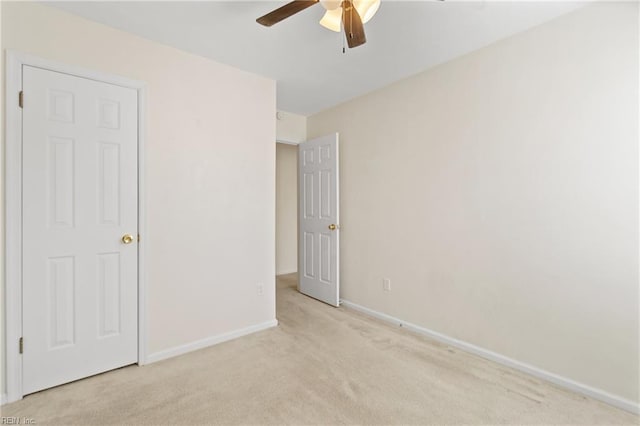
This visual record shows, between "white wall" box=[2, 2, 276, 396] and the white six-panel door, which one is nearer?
the white six-panel door

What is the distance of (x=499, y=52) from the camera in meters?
2.32

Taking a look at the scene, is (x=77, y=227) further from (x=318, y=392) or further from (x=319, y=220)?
(x=319, y=220)

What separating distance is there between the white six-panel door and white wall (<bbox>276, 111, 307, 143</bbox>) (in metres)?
1.91

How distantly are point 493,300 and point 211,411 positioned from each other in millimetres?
2117

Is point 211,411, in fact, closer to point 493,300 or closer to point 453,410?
point 453,410

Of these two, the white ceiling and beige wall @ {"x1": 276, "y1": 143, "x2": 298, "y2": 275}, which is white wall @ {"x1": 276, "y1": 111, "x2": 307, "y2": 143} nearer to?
the white ceiling

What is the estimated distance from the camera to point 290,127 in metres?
4.08

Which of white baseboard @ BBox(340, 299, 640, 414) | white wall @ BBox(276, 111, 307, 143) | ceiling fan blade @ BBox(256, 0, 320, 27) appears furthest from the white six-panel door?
white baseboard @ BBox(340, 299, 640, 414)

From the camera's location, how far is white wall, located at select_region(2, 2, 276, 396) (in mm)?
2152

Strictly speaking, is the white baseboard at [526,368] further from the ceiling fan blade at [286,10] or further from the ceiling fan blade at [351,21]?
the ceiling fan blade at [286,10]

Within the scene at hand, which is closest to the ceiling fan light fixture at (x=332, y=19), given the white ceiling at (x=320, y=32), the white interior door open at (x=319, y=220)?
the white ceiling at (x=320, y=32)

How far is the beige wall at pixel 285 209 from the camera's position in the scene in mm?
5457

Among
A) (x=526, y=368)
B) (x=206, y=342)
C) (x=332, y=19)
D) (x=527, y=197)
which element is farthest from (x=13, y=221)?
(x=526, y=368)

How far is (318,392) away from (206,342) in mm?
1179
